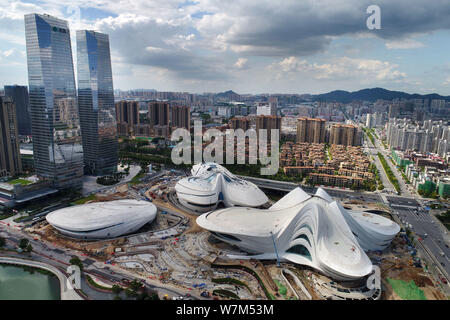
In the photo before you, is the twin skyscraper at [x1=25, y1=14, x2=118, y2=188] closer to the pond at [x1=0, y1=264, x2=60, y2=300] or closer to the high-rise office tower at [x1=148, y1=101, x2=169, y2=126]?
the pond at [x1=0, y1=264, x2=60, y2=300]

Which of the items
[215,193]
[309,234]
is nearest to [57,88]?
[215,193]

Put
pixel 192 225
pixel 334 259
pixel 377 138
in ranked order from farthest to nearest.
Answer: pixel 377 138
pixel 192 225
pixel 334 259

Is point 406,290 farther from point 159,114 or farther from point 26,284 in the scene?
point 159,114

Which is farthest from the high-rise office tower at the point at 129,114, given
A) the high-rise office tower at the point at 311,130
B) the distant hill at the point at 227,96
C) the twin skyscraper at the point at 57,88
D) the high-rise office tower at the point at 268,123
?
the distant hill at the point at 227,96

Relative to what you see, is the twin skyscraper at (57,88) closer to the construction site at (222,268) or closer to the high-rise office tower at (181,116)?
the construction site at (222,268)

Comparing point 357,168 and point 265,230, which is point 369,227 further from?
point 357,168

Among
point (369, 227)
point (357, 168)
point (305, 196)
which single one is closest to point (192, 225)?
point (305, 196)

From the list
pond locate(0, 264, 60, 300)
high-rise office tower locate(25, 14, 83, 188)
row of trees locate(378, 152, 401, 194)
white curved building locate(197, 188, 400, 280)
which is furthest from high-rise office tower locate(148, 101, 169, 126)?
pond locate(0, 264, 60, 300)
